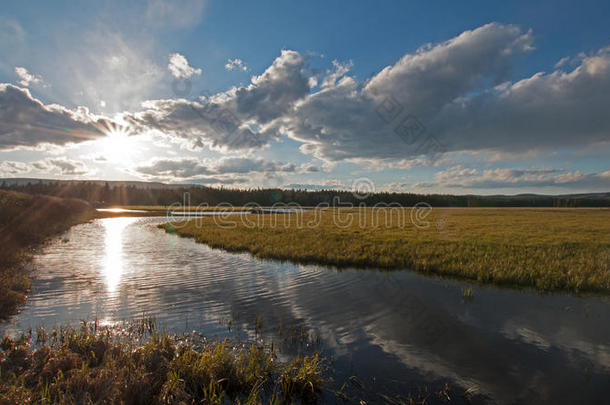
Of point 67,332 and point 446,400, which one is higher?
point 67,332

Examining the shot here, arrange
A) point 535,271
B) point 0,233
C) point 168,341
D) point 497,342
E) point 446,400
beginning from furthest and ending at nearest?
point 0,233
point 535,271
point 497,342
point 168,341
point 446,400

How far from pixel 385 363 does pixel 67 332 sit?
981 centimetres

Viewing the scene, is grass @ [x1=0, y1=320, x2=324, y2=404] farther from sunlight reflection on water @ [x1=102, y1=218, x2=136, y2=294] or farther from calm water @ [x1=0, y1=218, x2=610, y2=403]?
sunlight reflection on water @ [x1=102, y1=218, x2=136, y2=294]

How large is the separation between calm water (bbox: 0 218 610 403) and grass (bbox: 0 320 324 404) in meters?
1.39

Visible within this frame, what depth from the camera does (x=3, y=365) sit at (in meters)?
6.77

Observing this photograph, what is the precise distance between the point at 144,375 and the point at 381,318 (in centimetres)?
842

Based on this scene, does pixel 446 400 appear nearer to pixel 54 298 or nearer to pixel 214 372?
pixel 214 372

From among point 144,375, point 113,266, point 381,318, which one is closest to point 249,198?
point 113,266

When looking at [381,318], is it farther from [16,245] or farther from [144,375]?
[16,245]

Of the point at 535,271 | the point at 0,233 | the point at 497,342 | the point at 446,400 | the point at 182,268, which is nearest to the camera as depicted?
the point at 446,400

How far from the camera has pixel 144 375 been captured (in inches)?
244

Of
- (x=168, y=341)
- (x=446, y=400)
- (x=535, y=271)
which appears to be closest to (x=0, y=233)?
(x=168, y=341)

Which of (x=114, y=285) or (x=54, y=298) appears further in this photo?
(x=114, y=285)

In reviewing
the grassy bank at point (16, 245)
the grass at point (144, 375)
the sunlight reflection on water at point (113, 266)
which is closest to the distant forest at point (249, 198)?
the grassy bank at point (16, 245)
